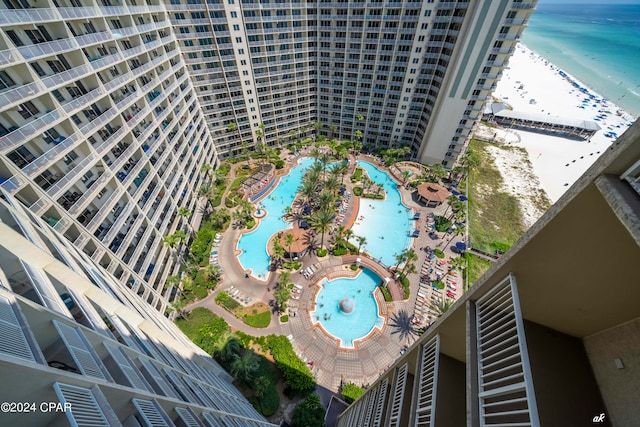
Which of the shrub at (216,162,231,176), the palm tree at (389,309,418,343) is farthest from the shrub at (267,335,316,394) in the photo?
the shrub at (216,162,231,176)

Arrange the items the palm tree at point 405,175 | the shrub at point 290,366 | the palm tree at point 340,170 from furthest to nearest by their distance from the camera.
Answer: the palm tree at point 405,175
the palm tree at point 340,170
the shrub at point 290,366

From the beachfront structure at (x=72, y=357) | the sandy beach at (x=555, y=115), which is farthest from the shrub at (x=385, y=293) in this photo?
the sandy beach at (x=555, y=115)

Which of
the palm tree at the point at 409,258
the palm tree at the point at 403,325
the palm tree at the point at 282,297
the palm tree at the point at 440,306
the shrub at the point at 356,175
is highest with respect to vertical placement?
the shrub at the point at 356,175

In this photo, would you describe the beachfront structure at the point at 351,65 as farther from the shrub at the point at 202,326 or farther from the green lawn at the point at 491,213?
the shrub at the point at 202,326

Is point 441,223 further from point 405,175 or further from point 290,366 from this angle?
point 290,366

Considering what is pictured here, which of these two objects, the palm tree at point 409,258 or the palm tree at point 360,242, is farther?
the palm tree at point 360,242

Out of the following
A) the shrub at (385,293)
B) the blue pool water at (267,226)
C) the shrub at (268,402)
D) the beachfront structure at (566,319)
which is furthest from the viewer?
the blue pool water at (267,226)

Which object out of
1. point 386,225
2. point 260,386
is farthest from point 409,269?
point 260,386
